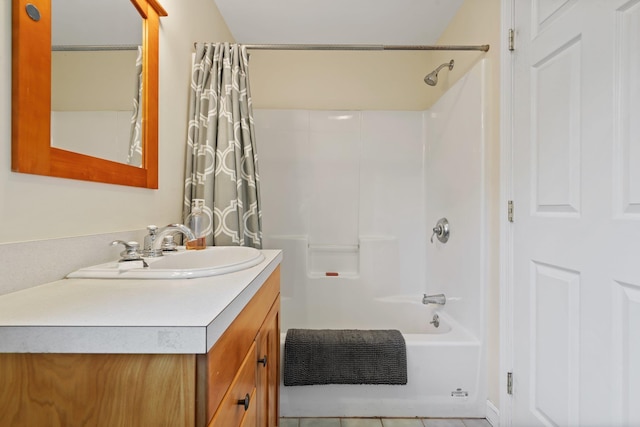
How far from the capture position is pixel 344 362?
157cm

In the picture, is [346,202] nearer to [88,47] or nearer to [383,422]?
[383,422]

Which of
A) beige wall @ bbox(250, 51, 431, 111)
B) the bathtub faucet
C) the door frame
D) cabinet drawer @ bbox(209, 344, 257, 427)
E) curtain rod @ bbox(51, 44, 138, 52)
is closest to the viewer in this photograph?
cabinet drawer @ bbox(209, 344, 257, 427)

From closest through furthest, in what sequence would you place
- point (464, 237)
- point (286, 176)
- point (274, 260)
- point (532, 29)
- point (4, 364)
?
point (4, 364)
point (274, 260)
point (532, 29)
point (464, 237)
point (286, 176)

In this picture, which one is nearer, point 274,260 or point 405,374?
point 274,260

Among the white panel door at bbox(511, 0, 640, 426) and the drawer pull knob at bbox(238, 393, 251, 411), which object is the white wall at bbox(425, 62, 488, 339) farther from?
the drawer pull knob at bbox(238, 393, 251, 411)

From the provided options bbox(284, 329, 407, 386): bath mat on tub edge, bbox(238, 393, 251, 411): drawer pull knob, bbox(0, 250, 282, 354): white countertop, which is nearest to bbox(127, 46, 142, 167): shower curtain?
bbox(0, 250, 282, 354): white countertop

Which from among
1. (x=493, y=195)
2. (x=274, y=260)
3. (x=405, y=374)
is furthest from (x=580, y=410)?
(x=274, y=260)

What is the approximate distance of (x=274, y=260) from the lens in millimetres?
1151

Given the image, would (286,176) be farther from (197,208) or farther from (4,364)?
(4,364)

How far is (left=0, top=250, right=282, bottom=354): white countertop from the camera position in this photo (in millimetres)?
468

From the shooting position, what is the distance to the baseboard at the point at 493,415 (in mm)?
1494

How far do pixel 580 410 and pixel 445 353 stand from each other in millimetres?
604

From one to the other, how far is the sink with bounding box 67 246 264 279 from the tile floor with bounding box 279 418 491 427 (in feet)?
3.20

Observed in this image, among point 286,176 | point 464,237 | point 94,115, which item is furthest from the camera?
point 286,176
